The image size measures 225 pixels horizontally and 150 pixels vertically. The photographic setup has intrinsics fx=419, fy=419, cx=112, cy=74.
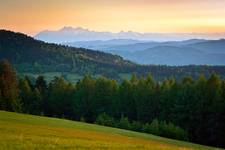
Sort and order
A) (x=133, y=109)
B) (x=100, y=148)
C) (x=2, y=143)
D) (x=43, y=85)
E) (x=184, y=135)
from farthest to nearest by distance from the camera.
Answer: (x=43, y=85)
(x=133, y=109)
(x=184, y=135)
(x=100, y=148)
(x=2, y=143)

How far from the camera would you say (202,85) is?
91125 mm

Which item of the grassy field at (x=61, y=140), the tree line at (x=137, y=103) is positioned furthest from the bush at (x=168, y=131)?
the grassy field at (x=61, y=140)

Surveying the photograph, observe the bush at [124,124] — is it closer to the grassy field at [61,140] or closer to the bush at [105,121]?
the bush at [105,121]

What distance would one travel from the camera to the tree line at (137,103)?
85.6 meters

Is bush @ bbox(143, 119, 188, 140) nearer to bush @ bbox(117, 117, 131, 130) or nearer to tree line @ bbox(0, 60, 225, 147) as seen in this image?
tree line @ bbox(0, 60, 225, 147)

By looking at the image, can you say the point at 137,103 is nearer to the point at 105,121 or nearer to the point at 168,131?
the point at 105,121

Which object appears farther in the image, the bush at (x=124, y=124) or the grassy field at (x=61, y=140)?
the bush at (x=124, y=124)

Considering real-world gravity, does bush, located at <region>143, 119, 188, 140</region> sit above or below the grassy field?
below

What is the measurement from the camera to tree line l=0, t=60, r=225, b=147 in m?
85.6

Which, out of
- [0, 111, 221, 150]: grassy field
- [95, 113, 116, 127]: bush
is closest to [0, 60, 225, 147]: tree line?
[95, 113, 116, 127]: bush

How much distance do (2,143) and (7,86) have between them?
284 feet

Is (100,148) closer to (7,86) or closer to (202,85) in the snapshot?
(202,85)

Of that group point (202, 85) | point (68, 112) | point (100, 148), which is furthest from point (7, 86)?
point (100, 148)

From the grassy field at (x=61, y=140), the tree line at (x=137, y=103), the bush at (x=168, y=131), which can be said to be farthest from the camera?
the tree line at (x=137, y=103)
